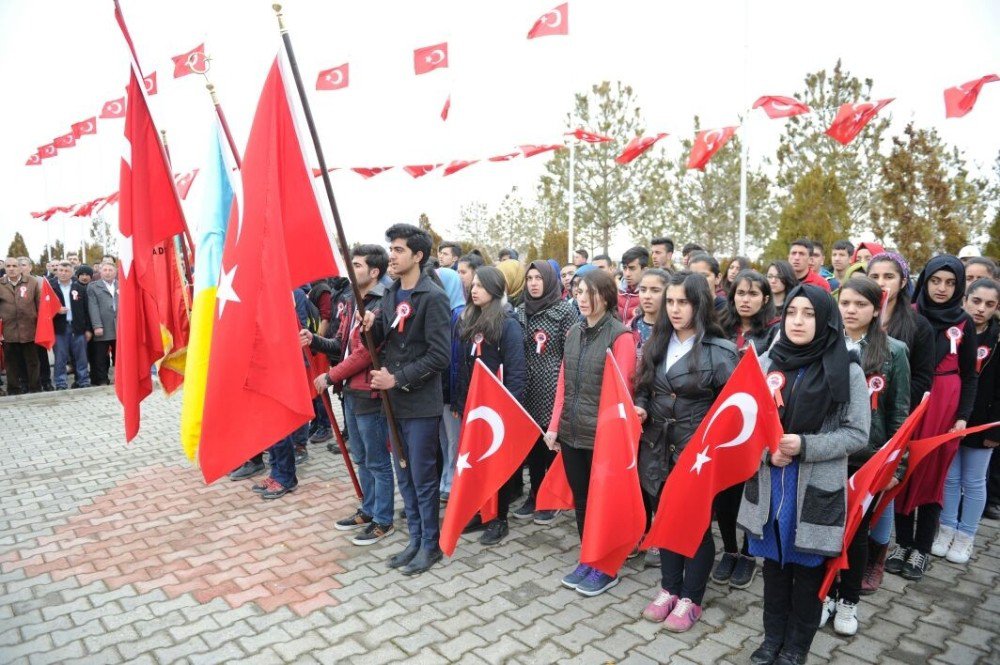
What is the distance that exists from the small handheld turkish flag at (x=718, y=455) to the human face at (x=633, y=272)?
10.7 feet

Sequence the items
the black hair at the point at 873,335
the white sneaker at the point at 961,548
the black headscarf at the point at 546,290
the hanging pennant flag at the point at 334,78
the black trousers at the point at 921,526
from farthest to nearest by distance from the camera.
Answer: the hanging pennant flag at the point at 334,78, the black headscarf at the point at 546,290, the white sneaker at the point at 961,548, the black trousers at the point at 921,526, the black hair at the point at 873,335

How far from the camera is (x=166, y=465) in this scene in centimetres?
680

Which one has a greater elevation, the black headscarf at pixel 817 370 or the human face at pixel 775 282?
the human face at pixel 775 282

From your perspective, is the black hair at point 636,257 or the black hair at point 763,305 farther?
the black hair at point 636,257

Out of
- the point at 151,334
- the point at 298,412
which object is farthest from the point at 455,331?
the point at 151,334

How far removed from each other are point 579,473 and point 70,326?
11267 millimetres

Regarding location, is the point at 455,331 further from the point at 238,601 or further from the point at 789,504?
the point at 789,504

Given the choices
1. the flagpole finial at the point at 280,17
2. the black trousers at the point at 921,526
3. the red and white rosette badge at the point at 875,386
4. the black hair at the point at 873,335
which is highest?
the flagpole finial at the point at 280,17

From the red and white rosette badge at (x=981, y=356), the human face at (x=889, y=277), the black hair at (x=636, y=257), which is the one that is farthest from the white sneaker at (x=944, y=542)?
the black hair at (x=636, y=257)

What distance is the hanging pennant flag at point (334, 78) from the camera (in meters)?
14.2

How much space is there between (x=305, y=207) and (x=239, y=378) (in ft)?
3.52

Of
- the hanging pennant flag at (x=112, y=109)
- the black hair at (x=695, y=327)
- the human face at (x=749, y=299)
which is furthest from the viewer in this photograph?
the hanging pennant flag at (x=112, y=109)

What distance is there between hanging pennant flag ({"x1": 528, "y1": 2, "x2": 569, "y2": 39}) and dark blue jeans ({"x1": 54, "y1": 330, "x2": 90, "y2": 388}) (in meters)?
11.2

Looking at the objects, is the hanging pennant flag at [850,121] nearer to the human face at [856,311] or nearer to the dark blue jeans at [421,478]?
the human face at [856,311]
